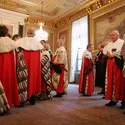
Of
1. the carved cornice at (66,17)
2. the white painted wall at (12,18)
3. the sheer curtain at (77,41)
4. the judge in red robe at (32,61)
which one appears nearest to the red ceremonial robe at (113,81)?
the judge in red robe at (32,61)

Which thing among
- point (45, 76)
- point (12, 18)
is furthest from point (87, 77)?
point (12, 18)

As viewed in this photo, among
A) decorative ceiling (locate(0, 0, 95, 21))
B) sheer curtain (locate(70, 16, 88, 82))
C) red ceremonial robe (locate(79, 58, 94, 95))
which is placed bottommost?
red ceremonial robe (locate(79, 58, 94, 95))

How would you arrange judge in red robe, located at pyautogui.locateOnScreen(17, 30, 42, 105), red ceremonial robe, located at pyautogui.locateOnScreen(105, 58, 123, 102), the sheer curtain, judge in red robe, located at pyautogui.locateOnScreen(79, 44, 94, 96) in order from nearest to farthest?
red ceremonial robe, located at pyautogui.locateOnScreen(105, 58, 123, 102) < judge in red robe, located at pyautogui.locateOnScreen(17, 30, 42, 105) < judge in red robe, located at pyautogui.locateOnScreen(79, 44, 94, 96) < the sheer curtain

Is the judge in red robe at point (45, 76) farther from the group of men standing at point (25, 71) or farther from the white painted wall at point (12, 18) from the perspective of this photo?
the white painted wall at point (12, 18)

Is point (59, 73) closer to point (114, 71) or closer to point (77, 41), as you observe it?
point (114, 71)

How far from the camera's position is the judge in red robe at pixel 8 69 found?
294 centimetres

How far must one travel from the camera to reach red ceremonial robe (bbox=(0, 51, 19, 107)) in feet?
9.65

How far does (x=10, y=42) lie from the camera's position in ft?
9.86

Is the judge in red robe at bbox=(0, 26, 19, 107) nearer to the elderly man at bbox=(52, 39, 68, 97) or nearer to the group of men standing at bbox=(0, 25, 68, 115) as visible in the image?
the group of men standing at bbox=(0, 25, 68, 115)

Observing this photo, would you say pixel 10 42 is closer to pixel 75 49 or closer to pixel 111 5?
pixel 111 5

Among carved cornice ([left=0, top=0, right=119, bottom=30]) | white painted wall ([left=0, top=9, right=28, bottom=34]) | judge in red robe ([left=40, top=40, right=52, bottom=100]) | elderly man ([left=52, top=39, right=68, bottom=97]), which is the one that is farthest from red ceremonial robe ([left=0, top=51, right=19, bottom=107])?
white painted wall ([left=0, top=9, right=28, bottom=34])

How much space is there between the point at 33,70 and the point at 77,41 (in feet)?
21.3

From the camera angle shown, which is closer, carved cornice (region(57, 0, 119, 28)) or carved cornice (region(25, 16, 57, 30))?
carved cornice (region(57, 0, 119, 28))

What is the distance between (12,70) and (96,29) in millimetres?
6048
